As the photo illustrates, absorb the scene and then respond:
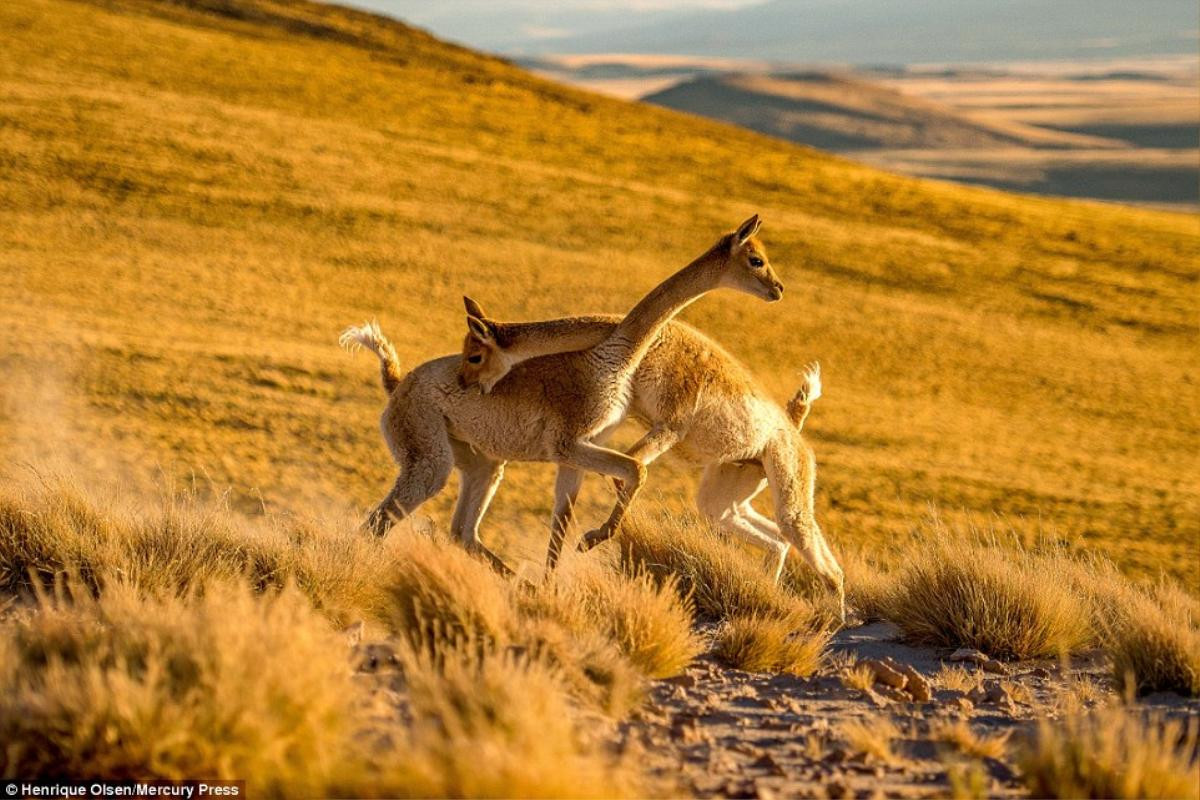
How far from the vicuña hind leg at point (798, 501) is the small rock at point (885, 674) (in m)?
1.32

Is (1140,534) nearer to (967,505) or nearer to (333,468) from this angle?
(967,505)

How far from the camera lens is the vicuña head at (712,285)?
7.20 m

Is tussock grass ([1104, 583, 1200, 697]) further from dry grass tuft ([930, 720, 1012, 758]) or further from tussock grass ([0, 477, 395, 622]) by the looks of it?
tussock grass ([0, 477, 395, 622])

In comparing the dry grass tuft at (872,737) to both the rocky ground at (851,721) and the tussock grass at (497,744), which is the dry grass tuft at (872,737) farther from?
the tussock grass at (497,744)

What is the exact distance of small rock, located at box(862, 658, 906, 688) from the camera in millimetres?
6332

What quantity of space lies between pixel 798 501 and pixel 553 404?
61.3 inches

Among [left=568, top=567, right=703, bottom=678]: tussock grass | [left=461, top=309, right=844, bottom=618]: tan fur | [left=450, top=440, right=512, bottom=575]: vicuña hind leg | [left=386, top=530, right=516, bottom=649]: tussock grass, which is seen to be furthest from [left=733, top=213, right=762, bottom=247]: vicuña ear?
[left=386, top=530, right=516, bottom=649]: tussock grass

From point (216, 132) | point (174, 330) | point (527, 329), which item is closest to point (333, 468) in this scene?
point (174, 330)

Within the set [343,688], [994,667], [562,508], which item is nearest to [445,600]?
[343,688]

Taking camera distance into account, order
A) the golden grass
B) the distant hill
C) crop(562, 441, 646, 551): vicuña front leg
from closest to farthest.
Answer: the golden grass → crop(562, 441, 646, 551): vicuña front leg → the distant hill

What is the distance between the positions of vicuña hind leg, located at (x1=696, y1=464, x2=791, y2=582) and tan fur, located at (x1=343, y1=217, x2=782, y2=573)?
2.30ft

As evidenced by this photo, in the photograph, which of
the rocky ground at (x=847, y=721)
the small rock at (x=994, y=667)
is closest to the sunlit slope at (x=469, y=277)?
the small rock at (x=994, y=667)

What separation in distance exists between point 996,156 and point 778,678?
14472 cm

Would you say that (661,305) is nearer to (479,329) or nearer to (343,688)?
(479,329)
